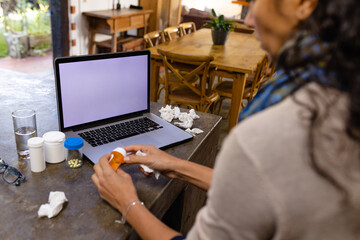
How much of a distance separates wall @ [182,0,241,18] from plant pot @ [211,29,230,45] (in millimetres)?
4450

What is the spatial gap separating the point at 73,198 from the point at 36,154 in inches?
7.3

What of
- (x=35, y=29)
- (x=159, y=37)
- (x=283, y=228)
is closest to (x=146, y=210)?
(x=283, y=228)

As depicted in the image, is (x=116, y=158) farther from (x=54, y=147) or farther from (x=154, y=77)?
(x=154, y=77)

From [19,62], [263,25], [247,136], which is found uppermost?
[263,25]

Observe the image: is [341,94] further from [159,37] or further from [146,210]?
[159,37]

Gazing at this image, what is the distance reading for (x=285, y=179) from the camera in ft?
1.35

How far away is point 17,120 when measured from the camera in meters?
1.03

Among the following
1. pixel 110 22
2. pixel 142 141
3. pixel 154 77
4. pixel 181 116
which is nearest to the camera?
pixel 142 141

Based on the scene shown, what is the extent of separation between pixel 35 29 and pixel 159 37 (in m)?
2.96

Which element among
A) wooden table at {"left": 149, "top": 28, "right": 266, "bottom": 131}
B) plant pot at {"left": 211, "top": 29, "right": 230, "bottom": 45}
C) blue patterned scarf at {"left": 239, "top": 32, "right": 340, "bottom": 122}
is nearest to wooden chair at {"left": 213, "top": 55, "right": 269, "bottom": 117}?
wooden table at {"left": 149, "top": 28, "right": 266, "bottom": 131}

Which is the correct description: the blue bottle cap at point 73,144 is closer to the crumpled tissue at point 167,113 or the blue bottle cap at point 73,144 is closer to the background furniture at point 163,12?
the crumpled tissue at point 167,113

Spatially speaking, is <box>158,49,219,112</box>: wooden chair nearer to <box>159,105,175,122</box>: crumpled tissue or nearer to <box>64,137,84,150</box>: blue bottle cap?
<box>159,105,175,122</box>: crumpled tissue

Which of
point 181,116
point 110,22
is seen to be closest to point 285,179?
point 181,116

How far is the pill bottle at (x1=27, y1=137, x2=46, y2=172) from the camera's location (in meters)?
0.88
